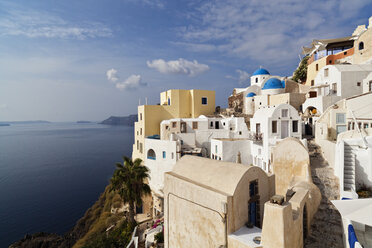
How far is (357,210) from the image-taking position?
24.4ft

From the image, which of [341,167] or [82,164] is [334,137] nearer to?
[341,167]

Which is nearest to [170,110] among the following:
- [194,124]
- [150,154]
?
[194,124]

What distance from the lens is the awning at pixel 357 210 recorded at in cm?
700

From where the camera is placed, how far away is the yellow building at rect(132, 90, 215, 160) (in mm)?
31609

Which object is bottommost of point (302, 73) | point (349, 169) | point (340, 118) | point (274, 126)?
point (349, 169)

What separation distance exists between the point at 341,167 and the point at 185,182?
9157 millimetres

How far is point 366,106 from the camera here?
662 inches

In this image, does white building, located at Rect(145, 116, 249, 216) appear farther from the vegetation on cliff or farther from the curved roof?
the vegetation on cliff

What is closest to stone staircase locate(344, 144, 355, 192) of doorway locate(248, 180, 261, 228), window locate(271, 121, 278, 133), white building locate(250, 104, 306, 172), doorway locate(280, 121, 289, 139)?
doorway locate(248, 180, 261, 228)

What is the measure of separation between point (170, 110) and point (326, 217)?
26011 millimetres

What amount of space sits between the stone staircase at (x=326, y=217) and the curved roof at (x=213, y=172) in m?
4.26

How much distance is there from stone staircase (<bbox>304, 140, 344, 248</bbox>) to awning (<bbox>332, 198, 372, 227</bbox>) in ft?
7.81

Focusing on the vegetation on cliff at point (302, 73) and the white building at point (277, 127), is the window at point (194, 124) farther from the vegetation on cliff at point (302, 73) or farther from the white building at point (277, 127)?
the vegetation on cliff at point (302, 73)

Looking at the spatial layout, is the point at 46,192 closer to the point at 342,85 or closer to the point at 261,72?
the point at 261,72
